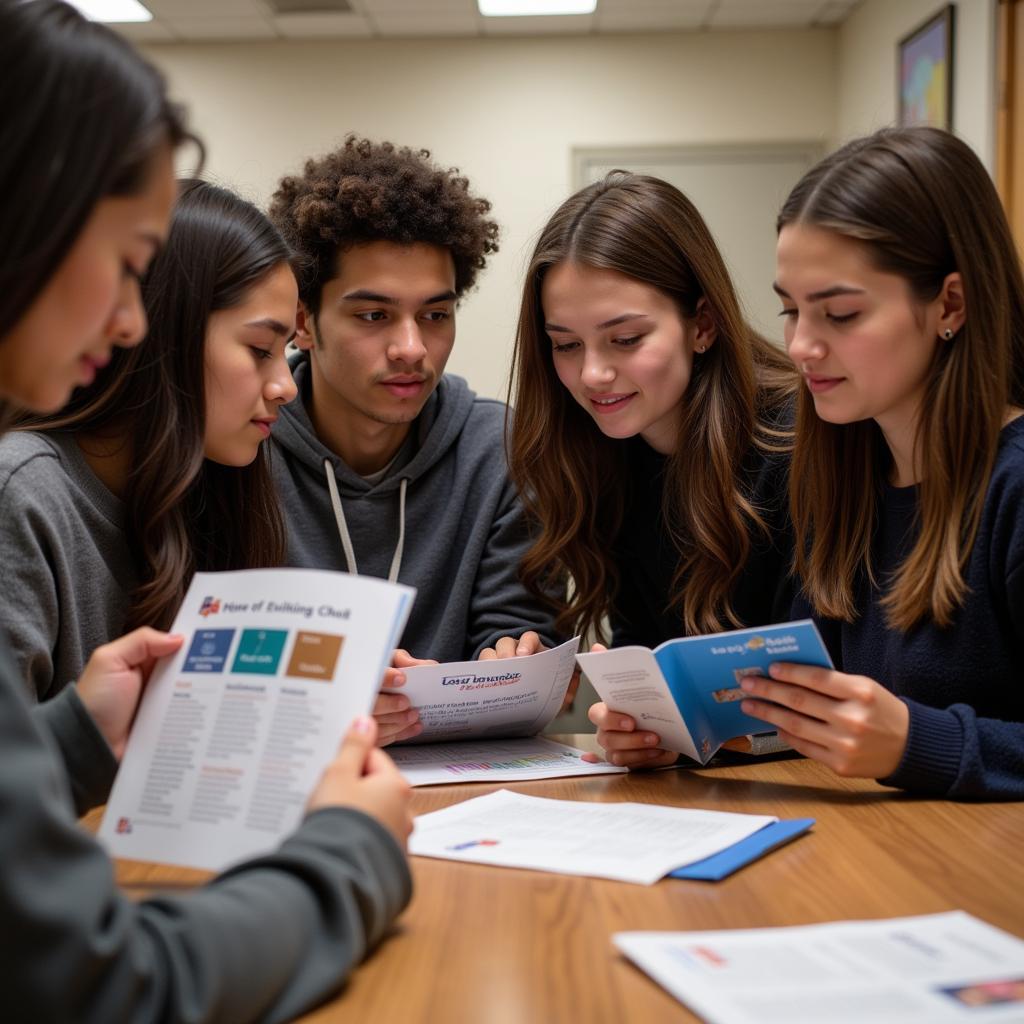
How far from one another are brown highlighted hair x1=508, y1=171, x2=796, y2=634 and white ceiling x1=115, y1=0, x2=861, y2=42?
3.88 m

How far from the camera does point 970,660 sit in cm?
144

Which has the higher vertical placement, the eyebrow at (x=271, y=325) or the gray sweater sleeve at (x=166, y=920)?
the eyebrow at (x=271, y=325)

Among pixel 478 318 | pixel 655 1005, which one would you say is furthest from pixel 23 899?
pixel 478 318

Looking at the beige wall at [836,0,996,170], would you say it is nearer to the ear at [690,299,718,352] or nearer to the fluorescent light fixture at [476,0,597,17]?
the fluorescent light fixture at [476,0,597,17]

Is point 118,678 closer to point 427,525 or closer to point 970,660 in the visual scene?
point 970,660

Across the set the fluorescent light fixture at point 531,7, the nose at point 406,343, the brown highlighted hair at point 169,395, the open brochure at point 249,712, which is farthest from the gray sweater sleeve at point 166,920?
the fluorescent light fixture at point 531,7

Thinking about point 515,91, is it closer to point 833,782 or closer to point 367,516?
point 367,516

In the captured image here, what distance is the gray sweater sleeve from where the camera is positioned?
0.63 metres

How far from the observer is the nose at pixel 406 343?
7.06ft

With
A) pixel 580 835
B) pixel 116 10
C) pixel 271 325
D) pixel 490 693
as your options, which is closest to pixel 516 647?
pixel 490 693

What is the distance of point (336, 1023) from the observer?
0.77 m

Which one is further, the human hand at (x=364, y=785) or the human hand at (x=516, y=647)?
the human hand at (x=516, y=647)

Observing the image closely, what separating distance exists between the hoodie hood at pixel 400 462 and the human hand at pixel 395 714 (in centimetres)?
72

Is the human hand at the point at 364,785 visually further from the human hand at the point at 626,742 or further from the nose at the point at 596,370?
the nose at the point at 596,370
